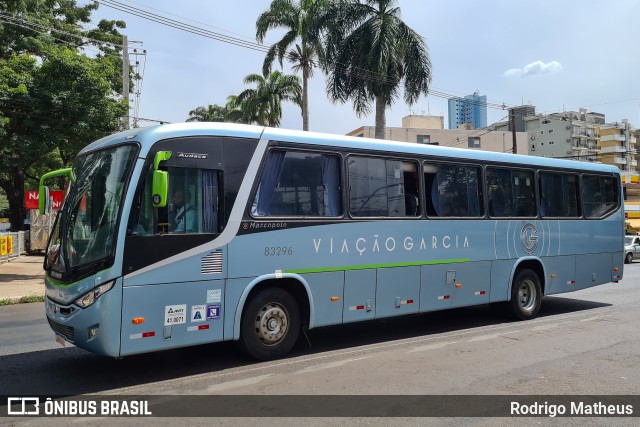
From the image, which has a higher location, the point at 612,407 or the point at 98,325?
the point at 98,325

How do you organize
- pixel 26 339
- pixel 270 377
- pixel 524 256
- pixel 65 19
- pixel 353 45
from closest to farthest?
pixel 270 377
pixel 26 339
pixel 524 256
pixel 353 45
pixel 65 19

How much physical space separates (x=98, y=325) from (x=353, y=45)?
20299 millimetres

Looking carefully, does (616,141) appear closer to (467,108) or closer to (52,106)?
(467,108)

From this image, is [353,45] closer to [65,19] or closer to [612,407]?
[612,407]

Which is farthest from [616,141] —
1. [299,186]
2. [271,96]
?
[299,186]

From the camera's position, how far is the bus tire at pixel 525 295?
35.4 ft

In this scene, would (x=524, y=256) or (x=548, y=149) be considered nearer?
(x=524, y=256)

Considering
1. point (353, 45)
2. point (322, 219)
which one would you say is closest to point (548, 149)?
point (353, 45)

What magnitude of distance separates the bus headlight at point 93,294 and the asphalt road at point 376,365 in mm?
1001

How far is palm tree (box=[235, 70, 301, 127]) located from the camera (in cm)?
3442

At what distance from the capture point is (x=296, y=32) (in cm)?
2609

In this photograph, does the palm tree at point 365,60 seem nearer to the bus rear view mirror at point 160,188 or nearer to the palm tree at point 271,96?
the palm tree at point 271,96

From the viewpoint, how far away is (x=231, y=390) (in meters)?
6.02

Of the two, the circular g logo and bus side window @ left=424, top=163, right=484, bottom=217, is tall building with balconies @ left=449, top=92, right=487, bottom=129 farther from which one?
bus side window @ left=424, top=163, right=484, bottom=217
